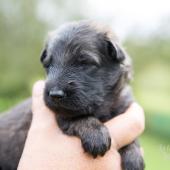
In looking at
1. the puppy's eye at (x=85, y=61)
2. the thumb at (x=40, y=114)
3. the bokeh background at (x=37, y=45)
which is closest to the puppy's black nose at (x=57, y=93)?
the puppy's eye at (x=85, y=61)

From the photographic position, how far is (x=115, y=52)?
13.0ft

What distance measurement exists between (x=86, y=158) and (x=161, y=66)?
15136 mm

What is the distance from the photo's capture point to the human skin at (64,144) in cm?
375

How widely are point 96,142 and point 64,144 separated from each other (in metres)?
0.29

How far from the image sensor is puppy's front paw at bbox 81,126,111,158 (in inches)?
147

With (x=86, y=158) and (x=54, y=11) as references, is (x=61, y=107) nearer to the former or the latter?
(x=86, y=158)

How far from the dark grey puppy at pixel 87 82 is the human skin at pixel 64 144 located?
0.27 ft

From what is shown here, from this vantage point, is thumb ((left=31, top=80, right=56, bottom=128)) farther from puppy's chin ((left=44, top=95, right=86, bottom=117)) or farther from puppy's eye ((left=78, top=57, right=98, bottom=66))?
puppy's eye ((left=78, top=57, right=98, bottom=66))

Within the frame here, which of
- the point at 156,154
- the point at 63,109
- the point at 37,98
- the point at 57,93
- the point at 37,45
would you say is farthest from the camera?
the point at 37,45

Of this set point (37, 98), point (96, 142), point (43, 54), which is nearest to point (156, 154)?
point (37, 98)

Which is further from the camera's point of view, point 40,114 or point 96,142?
point 40,114

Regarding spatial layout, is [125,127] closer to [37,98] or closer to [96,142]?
[96,142]

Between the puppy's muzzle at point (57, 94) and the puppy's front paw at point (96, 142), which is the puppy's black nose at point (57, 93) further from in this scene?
the puppy's front paw at point (96, 142)

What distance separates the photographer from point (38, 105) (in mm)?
4355
